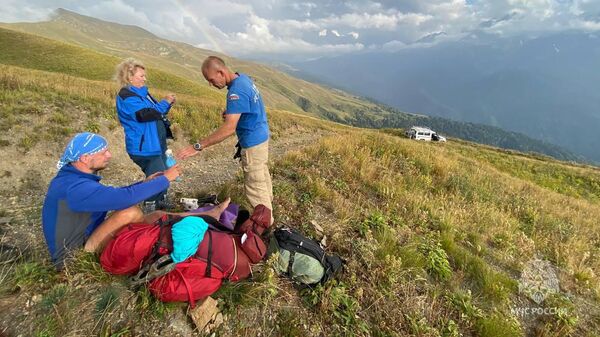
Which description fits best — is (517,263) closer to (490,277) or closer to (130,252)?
(490,277)

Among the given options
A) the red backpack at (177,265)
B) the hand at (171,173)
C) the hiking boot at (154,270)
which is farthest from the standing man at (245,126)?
the hiking boot at (154,270)

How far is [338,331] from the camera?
3971 millimetres

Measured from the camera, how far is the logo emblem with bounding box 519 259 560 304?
202 inches

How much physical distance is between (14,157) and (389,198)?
10.1 meters

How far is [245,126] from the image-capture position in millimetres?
5266

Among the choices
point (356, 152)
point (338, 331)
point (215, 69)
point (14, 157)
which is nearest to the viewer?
point (338, 331)

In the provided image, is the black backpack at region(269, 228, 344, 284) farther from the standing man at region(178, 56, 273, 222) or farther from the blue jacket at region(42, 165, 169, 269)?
the blue jacket at region(42, 165, 169, 269)

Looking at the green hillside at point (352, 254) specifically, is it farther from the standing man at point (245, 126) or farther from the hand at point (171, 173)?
the hand at point (171, 173)

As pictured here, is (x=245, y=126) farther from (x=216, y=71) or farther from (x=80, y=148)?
(x=80, y=148)

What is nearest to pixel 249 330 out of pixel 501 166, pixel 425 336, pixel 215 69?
pixel 425 336

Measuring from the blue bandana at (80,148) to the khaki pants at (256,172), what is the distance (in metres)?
2.15

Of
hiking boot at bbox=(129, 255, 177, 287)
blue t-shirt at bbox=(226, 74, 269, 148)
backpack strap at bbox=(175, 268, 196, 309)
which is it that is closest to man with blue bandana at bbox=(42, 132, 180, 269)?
hiking boot at bbox=(129, 255, 177, 287)

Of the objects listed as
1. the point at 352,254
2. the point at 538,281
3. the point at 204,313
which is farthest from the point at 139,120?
the point at 538,281

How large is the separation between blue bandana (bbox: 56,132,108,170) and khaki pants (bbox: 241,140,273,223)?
215cm
